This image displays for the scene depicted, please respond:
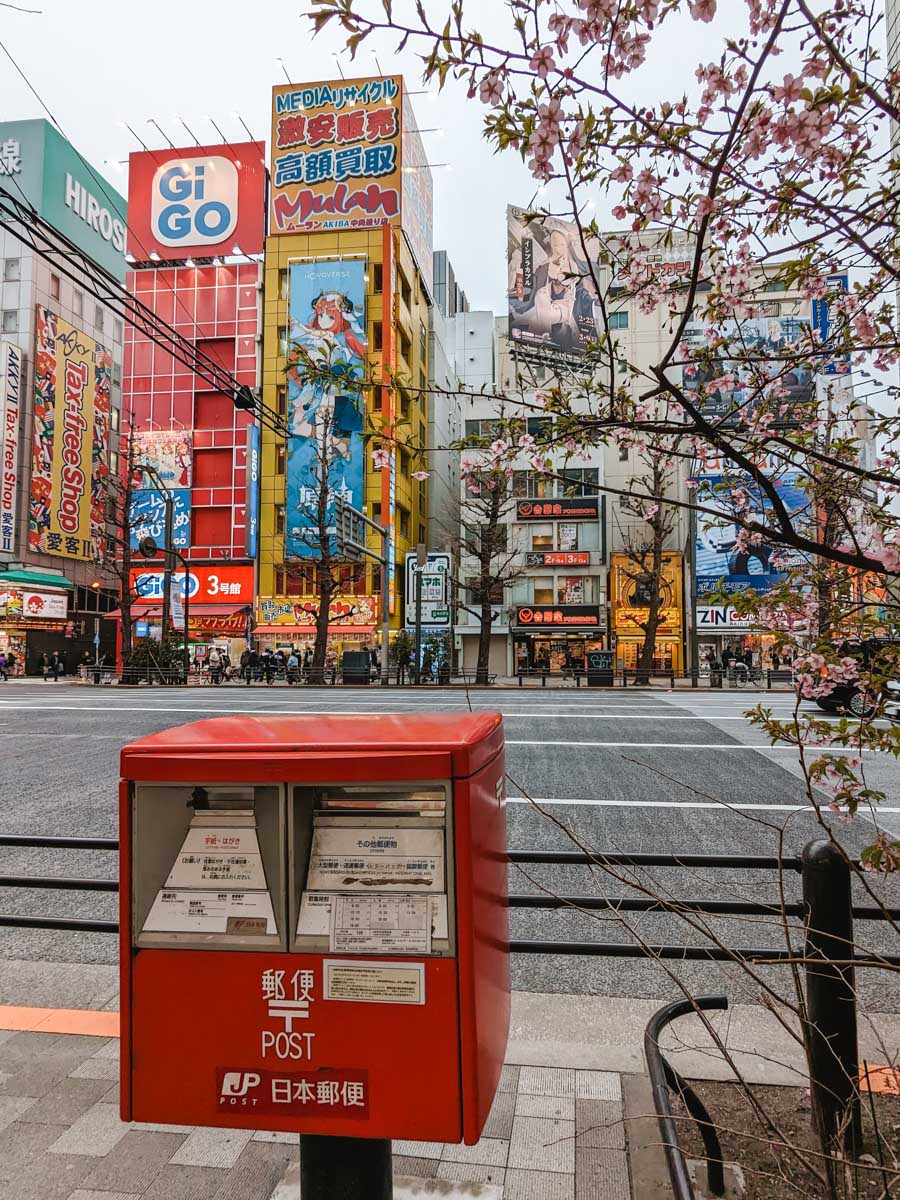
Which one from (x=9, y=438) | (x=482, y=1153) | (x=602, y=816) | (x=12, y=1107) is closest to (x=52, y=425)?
(x=9, y=438)

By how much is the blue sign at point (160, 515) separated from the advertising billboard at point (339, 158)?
1735 cm

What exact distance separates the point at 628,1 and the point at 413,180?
54257 millimetres

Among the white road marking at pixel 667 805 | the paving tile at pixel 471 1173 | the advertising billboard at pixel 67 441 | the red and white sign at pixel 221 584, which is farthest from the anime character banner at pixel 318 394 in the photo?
the paving tile at pixel 471 1173

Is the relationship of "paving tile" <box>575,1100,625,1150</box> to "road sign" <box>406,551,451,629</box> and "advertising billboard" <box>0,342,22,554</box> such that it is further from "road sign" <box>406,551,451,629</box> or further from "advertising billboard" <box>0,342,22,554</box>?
"advertising billboard" <box>0,342,22,554</box>

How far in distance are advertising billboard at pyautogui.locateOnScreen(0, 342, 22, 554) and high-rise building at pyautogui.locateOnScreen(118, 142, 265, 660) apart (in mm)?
6125

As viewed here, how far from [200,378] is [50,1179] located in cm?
4767

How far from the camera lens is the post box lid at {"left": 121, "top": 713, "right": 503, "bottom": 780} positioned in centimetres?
152

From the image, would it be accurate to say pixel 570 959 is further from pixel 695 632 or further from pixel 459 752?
pixel 695 632

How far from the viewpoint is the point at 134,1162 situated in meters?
2.44

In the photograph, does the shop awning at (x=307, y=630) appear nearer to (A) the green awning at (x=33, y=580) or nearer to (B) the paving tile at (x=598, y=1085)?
(A) the green awning at (x=33, y=580)

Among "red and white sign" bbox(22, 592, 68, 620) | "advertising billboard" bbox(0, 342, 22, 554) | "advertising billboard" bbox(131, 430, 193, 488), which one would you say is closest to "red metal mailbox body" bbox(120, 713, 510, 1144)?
"red and white sign" bbox(22, 592, 68, 620)

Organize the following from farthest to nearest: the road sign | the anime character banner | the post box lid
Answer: the anime character banner → the road sign → the post box lid

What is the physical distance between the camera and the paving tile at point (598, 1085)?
9.14ft

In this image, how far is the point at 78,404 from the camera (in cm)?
4778
